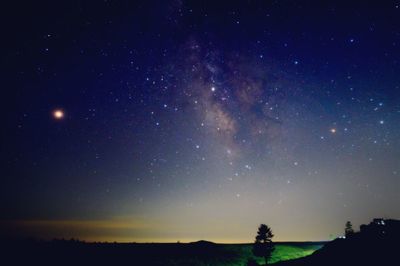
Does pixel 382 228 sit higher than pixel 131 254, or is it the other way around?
pixel 382 228

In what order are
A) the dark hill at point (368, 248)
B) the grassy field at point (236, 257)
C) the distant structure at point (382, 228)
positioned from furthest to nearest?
the grassy field at point (236, 257) < the distant structure at point (382, 228) < the dark hill at point (368, 248)

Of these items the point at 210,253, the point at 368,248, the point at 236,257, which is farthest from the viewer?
the point at 210,253

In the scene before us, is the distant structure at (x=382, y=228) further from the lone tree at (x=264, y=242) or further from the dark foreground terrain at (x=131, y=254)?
the dark foreground terrain at (x=131, y=254)

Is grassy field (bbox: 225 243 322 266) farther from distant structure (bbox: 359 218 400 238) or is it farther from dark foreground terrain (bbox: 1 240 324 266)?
distant structure (bbox: 359 218 400 238)

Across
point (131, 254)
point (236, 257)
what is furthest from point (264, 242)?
point (131, 254)

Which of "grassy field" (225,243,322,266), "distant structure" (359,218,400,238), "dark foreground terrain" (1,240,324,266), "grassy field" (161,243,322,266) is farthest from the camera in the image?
"grassy field" (225,243,322,266)

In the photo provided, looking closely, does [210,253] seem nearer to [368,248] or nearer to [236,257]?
[236,257]

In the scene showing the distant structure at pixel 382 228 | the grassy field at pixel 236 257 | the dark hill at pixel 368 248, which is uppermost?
the distant structure at pixel 382 228

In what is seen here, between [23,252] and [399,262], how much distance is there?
3208 inches

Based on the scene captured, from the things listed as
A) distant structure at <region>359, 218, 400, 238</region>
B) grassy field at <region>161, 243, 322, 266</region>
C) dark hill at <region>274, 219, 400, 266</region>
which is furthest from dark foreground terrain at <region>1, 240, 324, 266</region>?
dark hill at <region>274, 219, 400, 266</region>

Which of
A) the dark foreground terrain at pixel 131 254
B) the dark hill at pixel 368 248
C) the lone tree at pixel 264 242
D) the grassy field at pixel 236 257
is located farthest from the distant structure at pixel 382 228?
the dark foreground terrain at pixel 131 254

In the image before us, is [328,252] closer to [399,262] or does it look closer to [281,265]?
[281,265]

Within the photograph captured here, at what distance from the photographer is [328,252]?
163 feet

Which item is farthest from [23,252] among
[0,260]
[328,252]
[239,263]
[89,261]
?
[328,252]
